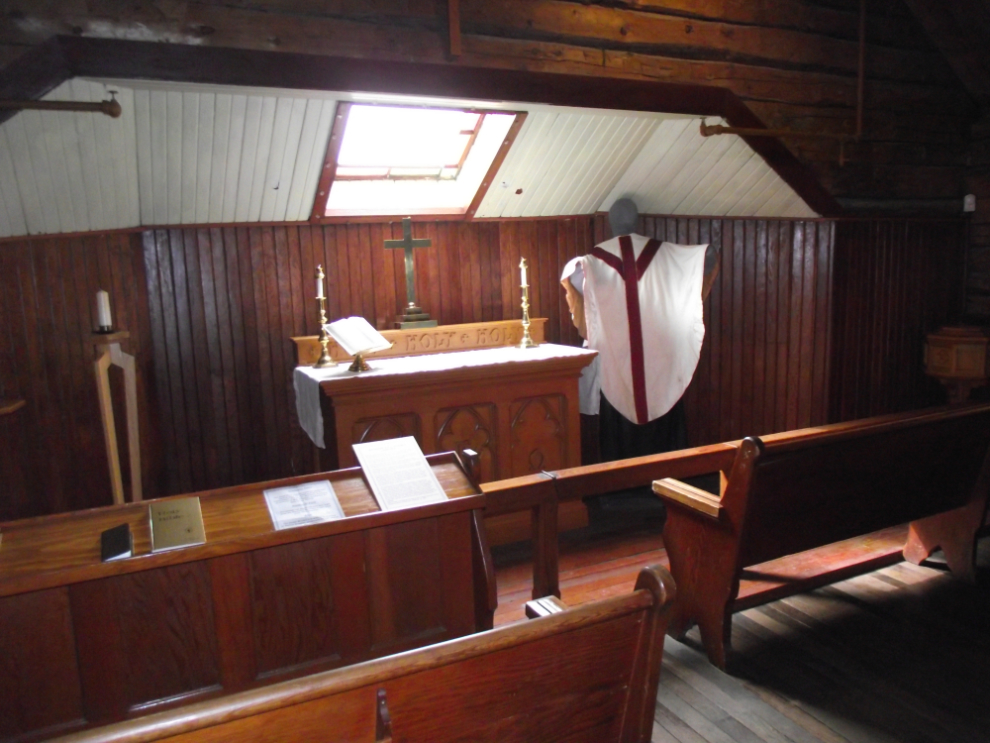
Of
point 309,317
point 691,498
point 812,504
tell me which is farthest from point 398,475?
point 309,317

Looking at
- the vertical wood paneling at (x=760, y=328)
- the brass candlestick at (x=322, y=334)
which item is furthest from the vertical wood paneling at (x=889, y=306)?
the brass candlestick at (x=322, y=334)

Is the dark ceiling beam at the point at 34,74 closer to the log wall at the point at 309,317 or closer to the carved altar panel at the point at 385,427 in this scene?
the log wall at the point at 309,317

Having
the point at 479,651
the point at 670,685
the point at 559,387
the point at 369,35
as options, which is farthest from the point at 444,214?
the point at 479,651

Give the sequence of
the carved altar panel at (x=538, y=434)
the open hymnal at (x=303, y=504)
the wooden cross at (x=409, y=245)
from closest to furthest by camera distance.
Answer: the open hymnal at (x=303, y=504), the carved altar panel at (x=538, y=434), the wooden cross at (x=409, y=245)

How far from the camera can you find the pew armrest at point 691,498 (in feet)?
8.86

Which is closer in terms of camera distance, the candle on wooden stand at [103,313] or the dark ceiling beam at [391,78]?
the dark ceiling beam at [391,78]

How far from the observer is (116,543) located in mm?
1856

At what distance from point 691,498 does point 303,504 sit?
1.44 metres

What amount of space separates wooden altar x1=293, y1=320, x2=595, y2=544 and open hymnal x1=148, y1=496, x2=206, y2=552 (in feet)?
5.22

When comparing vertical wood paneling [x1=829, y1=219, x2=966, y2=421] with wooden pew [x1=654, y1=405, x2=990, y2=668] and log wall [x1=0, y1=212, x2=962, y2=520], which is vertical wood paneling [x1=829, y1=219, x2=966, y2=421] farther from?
wooden pew [x1=654, y1=405, x2=990, y2=668]

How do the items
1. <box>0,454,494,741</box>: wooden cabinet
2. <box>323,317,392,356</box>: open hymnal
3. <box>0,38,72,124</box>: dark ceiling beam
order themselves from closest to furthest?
<box>0,454,494,741</box>: wooden cabinet → <box>0,38,72,124</box>: dark ceiling beam → <box>323,317,392,356</box>: open hymnal

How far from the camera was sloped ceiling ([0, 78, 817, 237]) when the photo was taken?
3.09 meters

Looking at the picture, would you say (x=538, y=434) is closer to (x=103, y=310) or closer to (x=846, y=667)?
(x=846, y=667)

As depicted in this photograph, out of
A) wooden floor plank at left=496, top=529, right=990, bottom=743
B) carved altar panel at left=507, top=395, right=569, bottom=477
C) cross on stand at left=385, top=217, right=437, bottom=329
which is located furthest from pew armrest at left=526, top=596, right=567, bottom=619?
cross on stand at left=385, top=217, right=437, bottom=329
